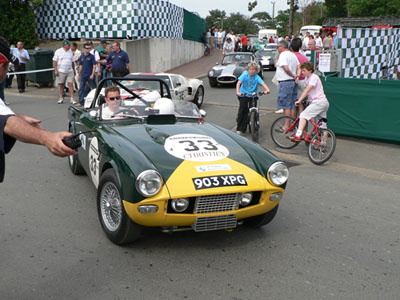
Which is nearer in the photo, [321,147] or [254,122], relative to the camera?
[321,147]

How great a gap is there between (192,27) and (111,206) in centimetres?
2357

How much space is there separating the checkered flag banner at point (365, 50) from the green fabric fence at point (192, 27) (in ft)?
48.1

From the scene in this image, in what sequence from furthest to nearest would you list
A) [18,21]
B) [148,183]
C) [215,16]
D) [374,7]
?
[215,16] < [374,7] < [18,21] < [148,183]

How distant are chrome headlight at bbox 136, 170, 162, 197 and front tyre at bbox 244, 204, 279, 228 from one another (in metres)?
1.18

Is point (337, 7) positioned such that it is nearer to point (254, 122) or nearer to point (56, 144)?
point (254, 122)

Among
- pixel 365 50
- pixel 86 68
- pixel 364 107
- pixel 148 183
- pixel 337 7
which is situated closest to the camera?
pixel 148 183

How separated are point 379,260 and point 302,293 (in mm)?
1008

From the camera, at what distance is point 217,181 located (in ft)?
11.9

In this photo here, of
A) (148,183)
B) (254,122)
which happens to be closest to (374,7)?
(254,122)

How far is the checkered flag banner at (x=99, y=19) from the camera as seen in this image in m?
18.2

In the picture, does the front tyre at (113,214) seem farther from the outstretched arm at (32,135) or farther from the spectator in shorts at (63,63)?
the spectator in shorts at (63,63)

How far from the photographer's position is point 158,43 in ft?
66.1

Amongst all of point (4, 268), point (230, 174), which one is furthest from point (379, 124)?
point (4, 268)

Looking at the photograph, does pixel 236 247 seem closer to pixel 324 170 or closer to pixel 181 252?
pixel 181 252
